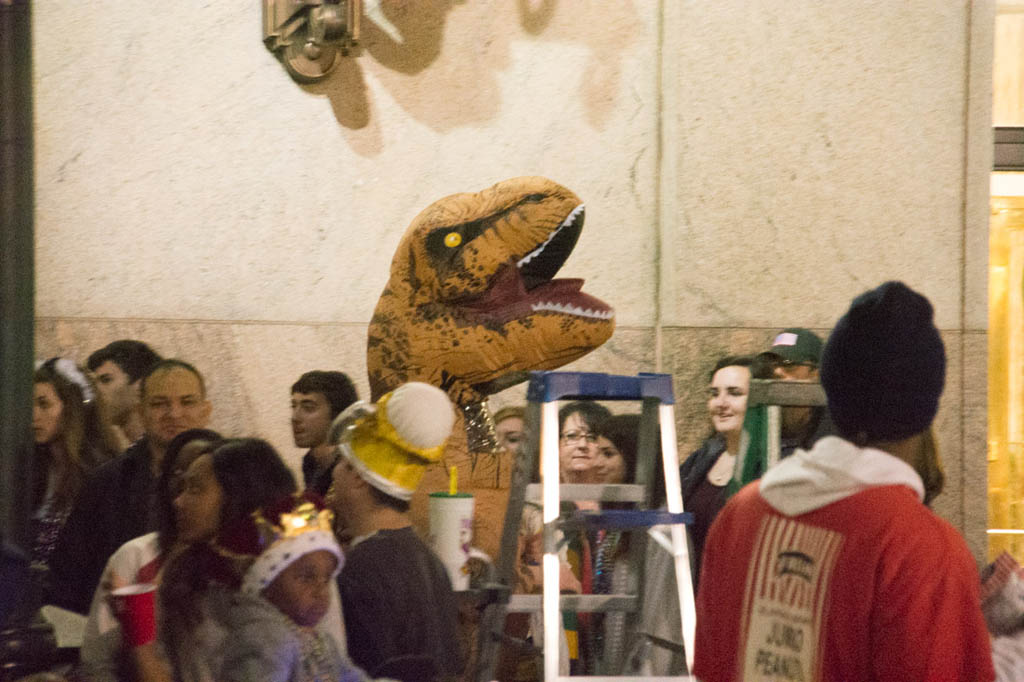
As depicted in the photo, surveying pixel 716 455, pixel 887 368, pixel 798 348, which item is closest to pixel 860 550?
pixel 887 368

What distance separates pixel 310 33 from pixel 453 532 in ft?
7.23

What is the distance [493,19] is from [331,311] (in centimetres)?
140

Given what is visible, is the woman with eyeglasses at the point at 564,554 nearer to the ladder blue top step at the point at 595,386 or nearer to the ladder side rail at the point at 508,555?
the ladder side rail at the point at 508,555

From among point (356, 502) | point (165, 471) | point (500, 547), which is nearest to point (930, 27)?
point (500, 547)

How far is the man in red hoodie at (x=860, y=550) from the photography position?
1.89m

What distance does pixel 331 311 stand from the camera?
16.4 ft

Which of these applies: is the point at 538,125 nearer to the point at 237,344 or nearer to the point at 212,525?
the point at 237,344

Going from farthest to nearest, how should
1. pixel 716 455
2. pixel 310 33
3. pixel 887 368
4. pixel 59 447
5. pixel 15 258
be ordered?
pixel 310 33 < pixel 716 455 < pixel 59 447 < pixel 15 258 < pixel 887 368

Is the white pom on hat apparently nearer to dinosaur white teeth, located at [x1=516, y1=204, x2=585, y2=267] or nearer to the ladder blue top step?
the ladder blue top step

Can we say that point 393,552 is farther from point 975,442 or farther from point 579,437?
point 975,442

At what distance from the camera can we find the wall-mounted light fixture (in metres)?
4.64

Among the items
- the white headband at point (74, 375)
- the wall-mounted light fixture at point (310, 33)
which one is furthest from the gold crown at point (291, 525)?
the wall-mounted light fixture at point (310, 33)

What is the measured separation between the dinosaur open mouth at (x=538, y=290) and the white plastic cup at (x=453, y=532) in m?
0.73

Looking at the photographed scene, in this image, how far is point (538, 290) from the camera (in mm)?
4105
